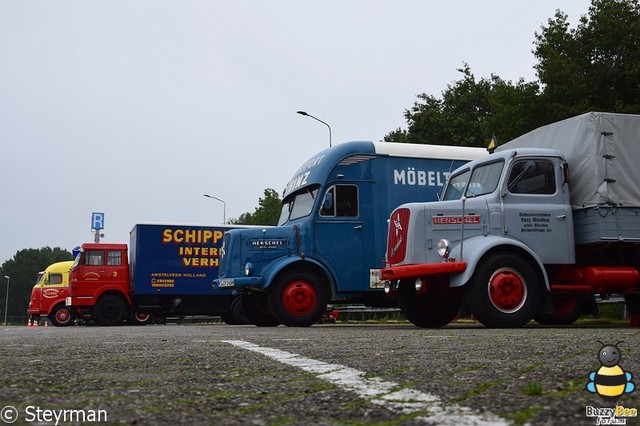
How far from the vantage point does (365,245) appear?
13.0 m

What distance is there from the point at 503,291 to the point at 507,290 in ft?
0.22

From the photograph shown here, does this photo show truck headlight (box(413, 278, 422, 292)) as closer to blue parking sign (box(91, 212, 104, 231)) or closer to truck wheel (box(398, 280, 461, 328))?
truck wheel (box(398, 280, 461, 328))

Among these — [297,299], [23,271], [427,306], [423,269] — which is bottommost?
[427,306]

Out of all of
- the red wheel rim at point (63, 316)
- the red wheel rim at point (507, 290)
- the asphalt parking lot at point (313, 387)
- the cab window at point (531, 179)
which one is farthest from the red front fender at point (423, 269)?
the red wheel rim at point (63, 316)

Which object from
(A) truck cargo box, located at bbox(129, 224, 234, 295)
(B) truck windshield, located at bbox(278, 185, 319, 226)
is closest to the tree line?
(A) truck cargo box, located at bbox(129, 224, 234, 295)

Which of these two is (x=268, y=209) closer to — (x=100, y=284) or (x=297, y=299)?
(x=100, y=284)

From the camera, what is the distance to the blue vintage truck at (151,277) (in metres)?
21.9

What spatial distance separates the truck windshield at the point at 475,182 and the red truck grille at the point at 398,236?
1.09 metres

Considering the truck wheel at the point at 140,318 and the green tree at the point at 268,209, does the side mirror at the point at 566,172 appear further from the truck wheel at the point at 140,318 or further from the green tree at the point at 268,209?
the green tree at the point at 268,209

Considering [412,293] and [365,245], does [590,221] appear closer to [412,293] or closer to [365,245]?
[412,293]

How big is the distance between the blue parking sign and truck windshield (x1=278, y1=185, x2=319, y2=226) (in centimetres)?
2218

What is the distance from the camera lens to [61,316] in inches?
939

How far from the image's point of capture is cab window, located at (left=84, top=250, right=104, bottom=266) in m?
22.1

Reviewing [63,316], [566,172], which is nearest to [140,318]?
[63,316]
